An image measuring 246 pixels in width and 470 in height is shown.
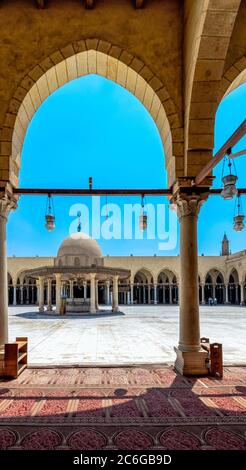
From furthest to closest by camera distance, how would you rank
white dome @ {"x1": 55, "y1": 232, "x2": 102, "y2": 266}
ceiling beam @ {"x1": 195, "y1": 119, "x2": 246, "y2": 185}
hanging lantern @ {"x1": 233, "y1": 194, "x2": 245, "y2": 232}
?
white dome @ {"x1": 55, "y1": 232, "x2": 102, "y2": 266}
hanging lantern @ {"x1": 233, "y1": 194, "x2": 245, "y2": 232}
ceiling beam @ {"x1": 195, "y1": 119, "x2": 246, "y2": 185}

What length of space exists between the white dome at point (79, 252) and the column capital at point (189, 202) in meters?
22.0

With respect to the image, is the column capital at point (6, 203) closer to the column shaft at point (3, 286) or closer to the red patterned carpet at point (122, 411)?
the column shaft at point (3, 286)

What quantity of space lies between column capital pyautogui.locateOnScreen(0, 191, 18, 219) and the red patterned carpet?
3.13 m

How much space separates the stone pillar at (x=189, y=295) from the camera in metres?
6.35

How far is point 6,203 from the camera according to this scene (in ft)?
21.7

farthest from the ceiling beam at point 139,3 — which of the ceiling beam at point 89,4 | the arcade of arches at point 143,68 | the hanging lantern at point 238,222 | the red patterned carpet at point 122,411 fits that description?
the red patterned carpet at point 122,411

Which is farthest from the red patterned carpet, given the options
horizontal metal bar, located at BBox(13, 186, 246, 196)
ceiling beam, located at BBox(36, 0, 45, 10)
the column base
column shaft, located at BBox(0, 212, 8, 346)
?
ceiling beam, located at BBox(36, 0, 45, 10)

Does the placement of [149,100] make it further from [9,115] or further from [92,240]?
[92,240]

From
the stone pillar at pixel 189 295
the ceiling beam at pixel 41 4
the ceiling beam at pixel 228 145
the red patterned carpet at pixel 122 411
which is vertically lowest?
the red patterned carpet at pixel 122 411

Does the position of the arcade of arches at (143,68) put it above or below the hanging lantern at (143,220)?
above

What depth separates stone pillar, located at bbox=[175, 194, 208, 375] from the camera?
20.8 feet

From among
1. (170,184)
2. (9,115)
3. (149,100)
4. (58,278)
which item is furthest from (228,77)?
(58,278)

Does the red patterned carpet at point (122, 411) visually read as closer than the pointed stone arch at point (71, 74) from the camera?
Yes

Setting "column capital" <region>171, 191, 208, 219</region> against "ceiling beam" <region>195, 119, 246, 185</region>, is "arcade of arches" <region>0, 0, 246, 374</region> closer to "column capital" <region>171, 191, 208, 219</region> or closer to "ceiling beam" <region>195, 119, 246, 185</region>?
"column capital" <region>171, 191, 208, 219</region>
